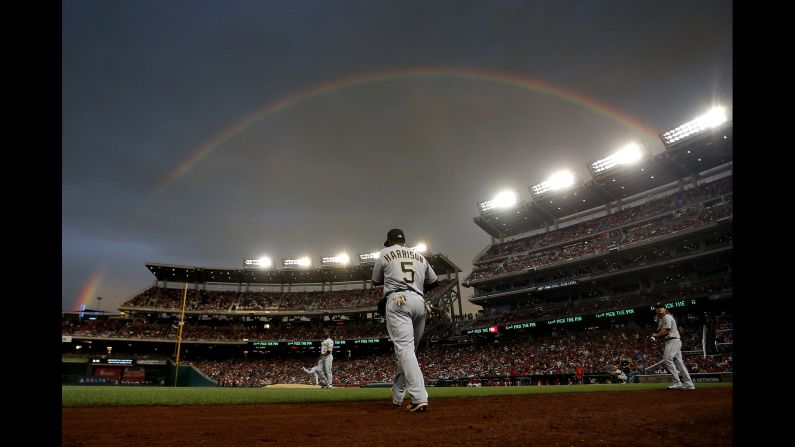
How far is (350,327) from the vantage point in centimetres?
5084

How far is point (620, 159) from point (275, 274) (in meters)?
40.6

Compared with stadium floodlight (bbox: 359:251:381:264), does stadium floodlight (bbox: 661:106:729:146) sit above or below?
above

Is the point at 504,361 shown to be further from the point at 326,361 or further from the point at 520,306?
the point at 326,361

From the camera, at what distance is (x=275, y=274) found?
178 ft

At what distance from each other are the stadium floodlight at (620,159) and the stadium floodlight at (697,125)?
8.27ft

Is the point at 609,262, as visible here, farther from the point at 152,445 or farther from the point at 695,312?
the point at 152,445

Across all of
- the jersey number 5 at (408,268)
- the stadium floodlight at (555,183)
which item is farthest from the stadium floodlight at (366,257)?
the jersey number 5 at (408,268)

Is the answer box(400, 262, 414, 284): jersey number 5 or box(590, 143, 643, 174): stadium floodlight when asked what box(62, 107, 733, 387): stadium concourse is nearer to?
box(590, 143, 643, 174): stadium floodlight

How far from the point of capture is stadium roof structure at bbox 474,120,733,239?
36156mm

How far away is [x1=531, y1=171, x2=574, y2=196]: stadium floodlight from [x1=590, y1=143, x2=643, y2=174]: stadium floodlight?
2.62 metres

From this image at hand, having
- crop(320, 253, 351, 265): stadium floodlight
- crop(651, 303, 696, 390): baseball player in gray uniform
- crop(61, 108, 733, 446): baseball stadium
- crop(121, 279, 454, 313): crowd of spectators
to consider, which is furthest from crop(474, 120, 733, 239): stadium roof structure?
crop(651, 303, 696, 390): baseball player in gray uniform

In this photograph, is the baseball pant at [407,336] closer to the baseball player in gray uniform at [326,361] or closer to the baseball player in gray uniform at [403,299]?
the baseball player in gray uniform at [403,299]

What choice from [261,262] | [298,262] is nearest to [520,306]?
[298,262]
